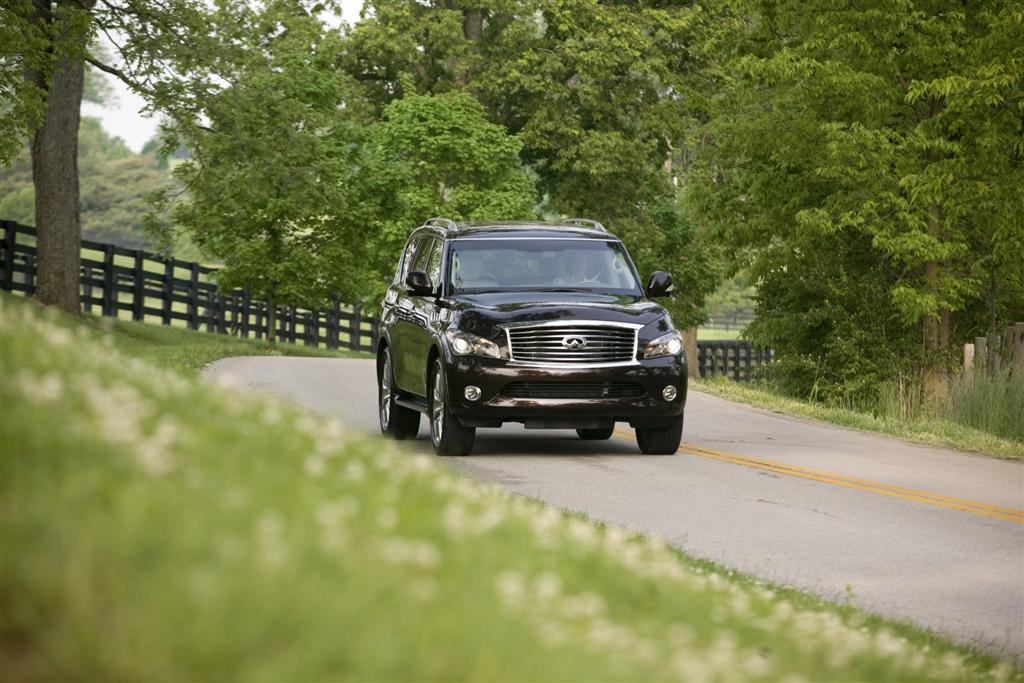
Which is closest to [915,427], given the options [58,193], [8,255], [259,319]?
[58,193]

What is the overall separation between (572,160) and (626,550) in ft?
142

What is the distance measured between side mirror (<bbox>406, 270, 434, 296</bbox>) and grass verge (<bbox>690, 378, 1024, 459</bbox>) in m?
6.28

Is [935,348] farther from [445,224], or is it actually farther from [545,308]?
[545,308]

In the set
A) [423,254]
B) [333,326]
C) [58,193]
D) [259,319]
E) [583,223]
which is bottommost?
[333,326]

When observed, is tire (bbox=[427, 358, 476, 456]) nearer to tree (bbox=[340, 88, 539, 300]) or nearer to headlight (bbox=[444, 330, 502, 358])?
headlight (bbox=[444, 330, 502, 358])

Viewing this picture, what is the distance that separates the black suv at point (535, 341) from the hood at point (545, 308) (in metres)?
0.02

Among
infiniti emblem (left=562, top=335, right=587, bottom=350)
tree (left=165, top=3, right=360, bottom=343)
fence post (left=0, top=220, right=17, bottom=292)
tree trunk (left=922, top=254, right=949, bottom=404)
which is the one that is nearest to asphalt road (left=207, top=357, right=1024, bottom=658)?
infiniti emblem (left=562, top=335, right=587, bottom=350)

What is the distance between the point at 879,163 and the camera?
26.7m

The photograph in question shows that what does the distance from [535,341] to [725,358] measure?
55.0 meters

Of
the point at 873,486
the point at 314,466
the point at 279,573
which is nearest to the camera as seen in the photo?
the point at 279,573

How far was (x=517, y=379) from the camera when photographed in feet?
49.7

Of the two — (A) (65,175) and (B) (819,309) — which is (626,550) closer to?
(B) (819,309)

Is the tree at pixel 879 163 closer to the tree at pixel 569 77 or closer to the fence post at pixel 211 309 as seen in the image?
the tree at pixel 569 77

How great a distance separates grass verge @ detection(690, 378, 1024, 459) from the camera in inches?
715
